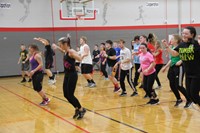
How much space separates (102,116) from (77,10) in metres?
11.6

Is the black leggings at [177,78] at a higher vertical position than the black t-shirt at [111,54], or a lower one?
lower

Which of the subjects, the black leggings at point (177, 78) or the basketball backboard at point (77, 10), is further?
the basketball backboard at point (77, 10)

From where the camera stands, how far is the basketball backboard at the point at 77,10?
17.5 metres

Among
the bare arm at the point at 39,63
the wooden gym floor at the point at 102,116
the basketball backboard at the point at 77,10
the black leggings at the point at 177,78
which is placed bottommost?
the wooden gym floor at the point at 102,116

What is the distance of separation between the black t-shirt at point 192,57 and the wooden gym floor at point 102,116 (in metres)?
1.11

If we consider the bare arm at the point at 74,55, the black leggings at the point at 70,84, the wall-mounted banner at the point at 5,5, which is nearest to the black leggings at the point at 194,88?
the bare arm at the point at 74,55

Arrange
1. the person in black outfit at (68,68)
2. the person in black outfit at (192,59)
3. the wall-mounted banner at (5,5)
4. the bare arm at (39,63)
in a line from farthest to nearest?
1. the wall-mounted banner at (5,5)
2. the bare arm at (39,63)
3. the person in black outfit at (68,68)
4. the person in black outfit at (192,59)

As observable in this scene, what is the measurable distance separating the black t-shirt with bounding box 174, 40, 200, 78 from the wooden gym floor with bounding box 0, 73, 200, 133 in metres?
1.11

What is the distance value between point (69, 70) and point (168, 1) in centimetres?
1680

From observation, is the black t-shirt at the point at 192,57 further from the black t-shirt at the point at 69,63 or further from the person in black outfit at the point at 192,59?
the black t-shirt at the point at 69,63

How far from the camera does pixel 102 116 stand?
6.85 meters

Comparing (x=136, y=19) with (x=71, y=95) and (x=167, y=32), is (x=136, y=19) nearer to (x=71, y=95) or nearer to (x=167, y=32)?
(x=167, y=32)

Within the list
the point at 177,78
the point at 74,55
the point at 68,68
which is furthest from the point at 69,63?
the point at 177,78

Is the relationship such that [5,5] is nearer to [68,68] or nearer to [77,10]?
[77,10]
